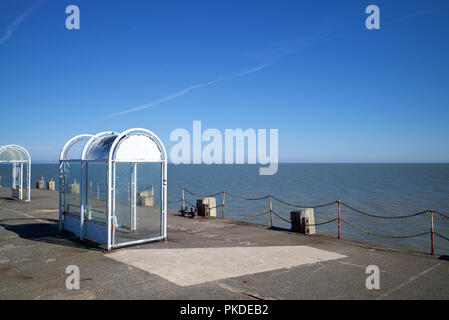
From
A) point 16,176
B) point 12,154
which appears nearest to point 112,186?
point 12,154

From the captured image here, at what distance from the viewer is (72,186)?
11.6 meters

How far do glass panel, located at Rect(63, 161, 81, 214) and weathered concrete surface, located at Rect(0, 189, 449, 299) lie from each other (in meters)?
1.02

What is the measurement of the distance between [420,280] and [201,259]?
5167mm

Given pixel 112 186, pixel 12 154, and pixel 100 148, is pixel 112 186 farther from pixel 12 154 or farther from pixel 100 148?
pixel 12 154

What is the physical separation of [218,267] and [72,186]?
644cm

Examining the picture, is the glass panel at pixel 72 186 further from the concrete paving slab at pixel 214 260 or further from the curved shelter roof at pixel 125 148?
the concrete paving slab at pixel 214 260

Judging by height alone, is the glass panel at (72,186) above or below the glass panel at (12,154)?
below

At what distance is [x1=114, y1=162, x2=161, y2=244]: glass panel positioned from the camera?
34.2ft

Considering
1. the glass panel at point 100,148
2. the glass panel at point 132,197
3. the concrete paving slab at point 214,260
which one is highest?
the glass panel at point 100,148

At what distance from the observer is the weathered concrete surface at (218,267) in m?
6.50

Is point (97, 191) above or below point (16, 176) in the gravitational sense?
above

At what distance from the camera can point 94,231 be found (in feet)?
34.4

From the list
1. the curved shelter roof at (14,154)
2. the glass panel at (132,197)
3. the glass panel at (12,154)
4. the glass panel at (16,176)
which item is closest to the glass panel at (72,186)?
the glass panel at (132,197)

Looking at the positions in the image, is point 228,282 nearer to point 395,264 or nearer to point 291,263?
point 291,263
